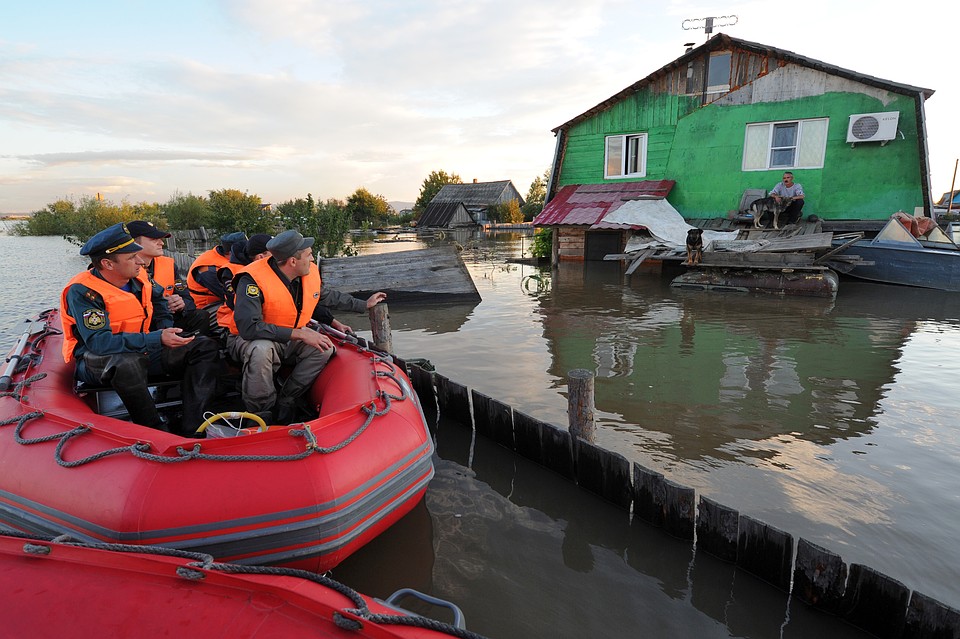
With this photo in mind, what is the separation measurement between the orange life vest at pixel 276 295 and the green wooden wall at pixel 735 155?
49.4 feet

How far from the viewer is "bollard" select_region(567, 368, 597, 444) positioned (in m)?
4.52

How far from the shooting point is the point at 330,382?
468cm

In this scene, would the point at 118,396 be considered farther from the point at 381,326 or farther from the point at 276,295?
the point at 381,326

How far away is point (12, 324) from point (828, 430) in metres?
15.2

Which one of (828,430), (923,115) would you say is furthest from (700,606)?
(923,115)

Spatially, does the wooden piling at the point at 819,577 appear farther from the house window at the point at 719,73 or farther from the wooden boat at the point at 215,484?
the house window at the point at 719,73

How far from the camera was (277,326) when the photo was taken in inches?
171

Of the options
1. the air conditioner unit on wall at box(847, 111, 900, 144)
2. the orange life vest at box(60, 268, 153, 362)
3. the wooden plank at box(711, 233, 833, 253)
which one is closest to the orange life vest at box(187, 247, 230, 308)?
the orange life vest at box(60, 268, 153, 362)

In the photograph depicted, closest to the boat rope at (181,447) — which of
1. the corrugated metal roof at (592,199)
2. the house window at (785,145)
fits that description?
the corrugated metal roof at (592,199)

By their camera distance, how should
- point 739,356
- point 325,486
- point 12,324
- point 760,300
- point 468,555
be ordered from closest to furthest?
point 325,486, point 468,555, point 739,356, point 12,324, point 760,300

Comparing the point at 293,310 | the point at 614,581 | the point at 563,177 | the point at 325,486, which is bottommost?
the point at 614,581

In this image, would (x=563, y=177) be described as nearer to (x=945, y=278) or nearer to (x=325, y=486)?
(x=945, y=278)

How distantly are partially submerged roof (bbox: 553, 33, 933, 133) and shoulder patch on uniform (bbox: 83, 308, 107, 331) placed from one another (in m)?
17.0

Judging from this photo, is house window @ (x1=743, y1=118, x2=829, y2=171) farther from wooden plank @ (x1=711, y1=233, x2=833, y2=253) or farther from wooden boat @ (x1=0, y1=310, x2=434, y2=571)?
wooden boat @ (x1=0, y1=310, x2=434, y2=571)
